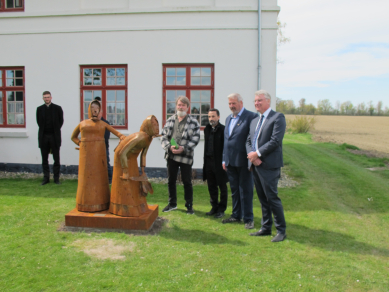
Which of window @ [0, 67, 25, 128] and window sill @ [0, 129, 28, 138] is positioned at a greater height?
window @ [0, 67, 25, 128]

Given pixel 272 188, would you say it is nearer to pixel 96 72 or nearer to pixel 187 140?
pixel 187 140

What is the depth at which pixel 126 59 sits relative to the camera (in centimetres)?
853

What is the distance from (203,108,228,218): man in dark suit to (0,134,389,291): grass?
35cm

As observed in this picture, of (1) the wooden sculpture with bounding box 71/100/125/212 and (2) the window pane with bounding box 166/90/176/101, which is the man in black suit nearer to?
(2) the window pane with bounding box 166/90/176/101

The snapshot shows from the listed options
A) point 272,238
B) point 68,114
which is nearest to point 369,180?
point 272,238

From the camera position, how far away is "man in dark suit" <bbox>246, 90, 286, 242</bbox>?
4.12 metres

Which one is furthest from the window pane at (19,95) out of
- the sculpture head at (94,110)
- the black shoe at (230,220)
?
the black shoe at (230,220)

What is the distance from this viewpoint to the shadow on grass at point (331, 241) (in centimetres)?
408

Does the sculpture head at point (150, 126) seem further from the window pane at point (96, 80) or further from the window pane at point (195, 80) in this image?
the window pane at point (96, 80)

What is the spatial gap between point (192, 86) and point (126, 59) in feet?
6.65

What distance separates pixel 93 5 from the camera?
8.71 m

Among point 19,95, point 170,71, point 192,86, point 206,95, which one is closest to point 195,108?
point 206,95

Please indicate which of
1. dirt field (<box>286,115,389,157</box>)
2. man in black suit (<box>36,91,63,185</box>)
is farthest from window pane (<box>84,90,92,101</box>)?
dirt field (<box>286,115,389,157</box>)

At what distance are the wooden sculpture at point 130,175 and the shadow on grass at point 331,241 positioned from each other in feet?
7.64
